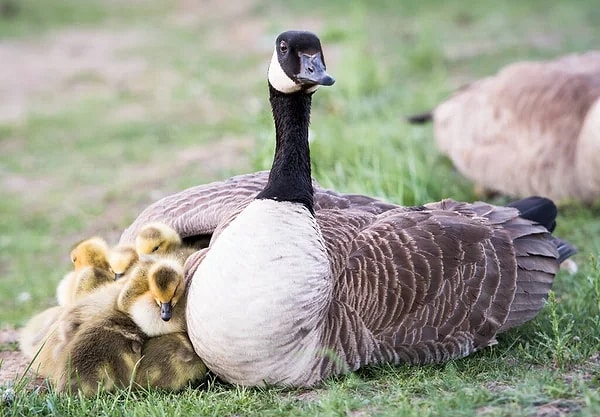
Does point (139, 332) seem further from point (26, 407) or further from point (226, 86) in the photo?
point (226, 86)

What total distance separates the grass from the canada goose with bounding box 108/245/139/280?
2.78 feet

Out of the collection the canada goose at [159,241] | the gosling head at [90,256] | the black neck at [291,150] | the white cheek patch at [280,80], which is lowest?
the gosling head at [90,256]

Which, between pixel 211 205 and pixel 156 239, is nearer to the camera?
pixel 156 239

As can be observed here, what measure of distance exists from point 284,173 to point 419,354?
1118 mm

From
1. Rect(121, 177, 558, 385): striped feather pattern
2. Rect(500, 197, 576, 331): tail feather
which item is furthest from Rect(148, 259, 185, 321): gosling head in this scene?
Rect(500, 197, 576, 331): tail feather

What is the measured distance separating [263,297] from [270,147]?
325 centimetres

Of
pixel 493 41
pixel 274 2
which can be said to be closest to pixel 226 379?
pixel 493 41

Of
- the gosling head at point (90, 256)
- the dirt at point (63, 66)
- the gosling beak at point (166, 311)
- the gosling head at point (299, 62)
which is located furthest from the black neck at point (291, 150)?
the dirt at point (63, 66)

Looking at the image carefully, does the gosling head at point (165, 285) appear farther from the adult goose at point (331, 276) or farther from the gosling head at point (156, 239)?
the gosling head at point (156, 239)

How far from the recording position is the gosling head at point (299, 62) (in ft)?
13.0

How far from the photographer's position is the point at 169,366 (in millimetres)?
4324

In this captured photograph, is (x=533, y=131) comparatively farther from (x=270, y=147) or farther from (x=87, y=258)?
(x=87, y=258)

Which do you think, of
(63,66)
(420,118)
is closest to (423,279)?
(420,118)

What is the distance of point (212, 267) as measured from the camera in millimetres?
4039
